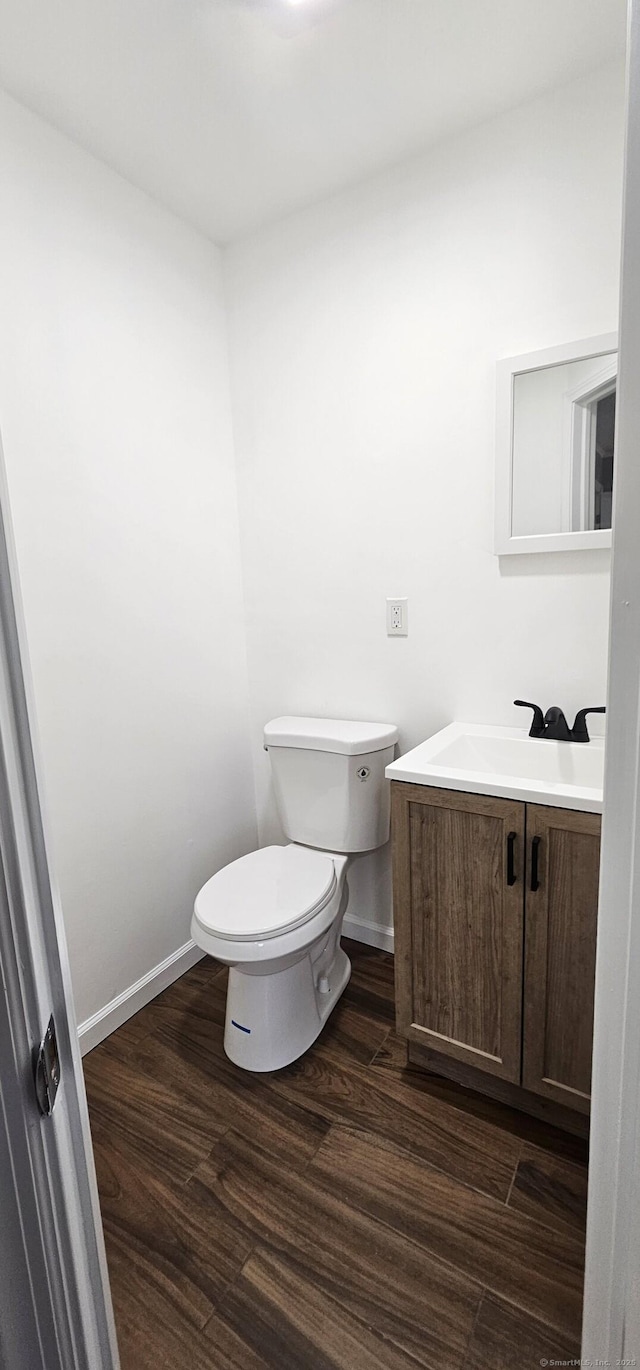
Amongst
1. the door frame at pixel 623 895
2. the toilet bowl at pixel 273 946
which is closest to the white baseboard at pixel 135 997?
the toilet bowl at pixel 273 946

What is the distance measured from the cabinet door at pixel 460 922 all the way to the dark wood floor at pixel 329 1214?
7.2 inches

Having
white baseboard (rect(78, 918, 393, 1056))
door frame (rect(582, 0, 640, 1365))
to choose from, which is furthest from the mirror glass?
white baseboard (rect(78, 918, 393, 1056))

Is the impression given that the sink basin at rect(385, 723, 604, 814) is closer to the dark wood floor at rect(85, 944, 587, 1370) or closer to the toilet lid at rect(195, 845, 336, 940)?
the toilet lid at rect(195, 845, 336, 940)

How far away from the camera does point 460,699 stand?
173 cm

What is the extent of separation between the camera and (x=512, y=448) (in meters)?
1.51

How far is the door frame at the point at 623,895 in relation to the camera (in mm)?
495

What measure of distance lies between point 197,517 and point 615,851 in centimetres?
168

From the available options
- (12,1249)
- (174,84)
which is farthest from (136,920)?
(174,84)

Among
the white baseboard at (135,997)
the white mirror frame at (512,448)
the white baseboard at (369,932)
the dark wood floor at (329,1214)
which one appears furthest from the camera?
the white baseboard at (369,932)

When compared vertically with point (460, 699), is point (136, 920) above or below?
below

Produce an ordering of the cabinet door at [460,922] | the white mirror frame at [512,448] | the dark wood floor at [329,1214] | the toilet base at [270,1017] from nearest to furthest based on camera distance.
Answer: the dark wood floor at [329,1214] < the cabinet door at [460,922] < the white mirror frame at [512,448] < the toilet base at [270,1017]

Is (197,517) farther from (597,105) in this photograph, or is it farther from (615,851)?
(615,851)

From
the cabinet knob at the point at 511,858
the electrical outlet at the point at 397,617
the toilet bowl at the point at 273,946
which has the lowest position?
the toilet bowl at the point at 273,946

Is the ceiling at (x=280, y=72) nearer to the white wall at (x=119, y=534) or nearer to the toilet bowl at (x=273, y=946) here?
the white wall at (x=119, y=534)
